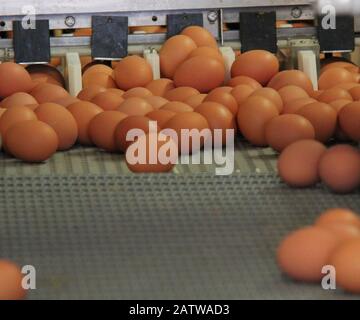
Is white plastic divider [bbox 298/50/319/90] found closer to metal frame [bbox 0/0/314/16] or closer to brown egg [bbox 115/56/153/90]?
metal frame [bbox 0/0/314/16]

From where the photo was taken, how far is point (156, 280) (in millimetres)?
1470

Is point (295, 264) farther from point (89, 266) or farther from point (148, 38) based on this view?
point (148, 38)

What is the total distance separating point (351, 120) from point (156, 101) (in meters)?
0.51

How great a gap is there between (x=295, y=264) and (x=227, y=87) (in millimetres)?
1101

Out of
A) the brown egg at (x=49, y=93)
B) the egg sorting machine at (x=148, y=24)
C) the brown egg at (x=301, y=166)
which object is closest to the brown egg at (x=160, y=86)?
the egg sorting machine at (x=148, y=24)

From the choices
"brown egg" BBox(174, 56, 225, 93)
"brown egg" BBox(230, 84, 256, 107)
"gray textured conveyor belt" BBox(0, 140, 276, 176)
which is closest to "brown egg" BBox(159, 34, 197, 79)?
"brown egg" BBox(174, 56, 225, 93)

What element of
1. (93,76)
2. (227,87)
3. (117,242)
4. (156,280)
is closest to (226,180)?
(117,242)

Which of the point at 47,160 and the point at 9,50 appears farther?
the point at 9,50

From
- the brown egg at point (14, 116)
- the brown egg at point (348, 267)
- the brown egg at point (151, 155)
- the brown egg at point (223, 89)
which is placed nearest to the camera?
the brown egg at point (348, 267)

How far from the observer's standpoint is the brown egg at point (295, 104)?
230 cm

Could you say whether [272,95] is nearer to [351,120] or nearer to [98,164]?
[351,120]

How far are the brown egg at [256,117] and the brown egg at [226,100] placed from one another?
68 millimetres

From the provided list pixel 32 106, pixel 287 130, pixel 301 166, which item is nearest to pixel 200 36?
pixel 32 106

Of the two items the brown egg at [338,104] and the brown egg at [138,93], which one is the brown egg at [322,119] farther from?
the brown egg at [138,93]
